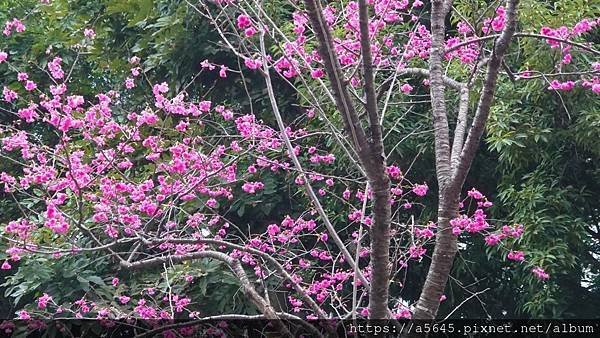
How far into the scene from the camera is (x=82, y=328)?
3.35 metres

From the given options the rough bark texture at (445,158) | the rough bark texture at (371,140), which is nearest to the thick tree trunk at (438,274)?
the rough bark texture at (445,158)

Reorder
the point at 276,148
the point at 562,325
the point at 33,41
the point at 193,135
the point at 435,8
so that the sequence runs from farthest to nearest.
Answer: the point at 33,41, the point at 193,135, the point at 276,148, the point at 562,325, the point at 435,8

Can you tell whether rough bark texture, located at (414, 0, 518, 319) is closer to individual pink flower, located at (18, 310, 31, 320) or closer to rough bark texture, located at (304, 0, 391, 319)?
rough bark texture, located at (304, 0, 391, 319)

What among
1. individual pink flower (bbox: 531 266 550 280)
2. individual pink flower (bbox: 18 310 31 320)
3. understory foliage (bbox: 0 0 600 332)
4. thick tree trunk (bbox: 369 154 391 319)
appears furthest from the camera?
individual pink flower (bbox: 18 310 31 320)

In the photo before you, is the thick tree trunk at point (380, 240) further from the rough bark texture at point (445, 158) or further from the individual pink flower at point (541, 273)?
the individual pink flower at point (541, 273)

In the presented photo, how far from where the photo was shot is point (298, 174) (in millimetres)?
3289

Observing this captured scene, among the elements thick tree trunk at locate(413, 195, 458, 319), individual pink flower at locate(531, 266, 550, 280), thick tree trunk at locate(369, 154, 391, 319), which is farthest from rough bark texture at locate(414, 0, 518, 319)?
individual pink flower at locate(531, 266, 550, 280)

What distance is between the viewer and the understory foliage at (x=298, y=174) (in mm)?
2783

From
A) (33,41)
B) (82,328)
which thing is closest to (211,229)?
(82,328)

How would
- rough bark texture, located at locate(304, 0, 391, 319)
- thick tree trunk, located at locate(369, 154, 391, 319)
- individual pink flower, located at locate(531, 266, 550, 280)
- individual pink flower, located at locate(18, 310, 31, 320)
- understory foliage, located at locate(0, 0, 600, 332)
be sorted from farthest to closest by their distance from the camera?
individual pink flower, located at locate(18, 310, 31, 320), individual pink flower, located at locate(531, 266, 550, 280), understory foliage, located at locate(0, 0, 600, 332), thick tree trunk, located at locate(369, 154, 391, 319), rough bark texture, located at locate(304, 0, 391, 319)

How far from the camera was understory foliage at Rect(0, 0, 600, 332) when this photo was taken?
2.78 m

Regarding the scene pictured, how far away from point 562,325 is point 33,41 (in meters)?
4.40

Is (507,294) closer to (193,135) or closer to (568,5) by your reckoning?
(568,5)

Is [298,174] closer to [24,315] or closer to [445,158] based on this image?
[445,158]
